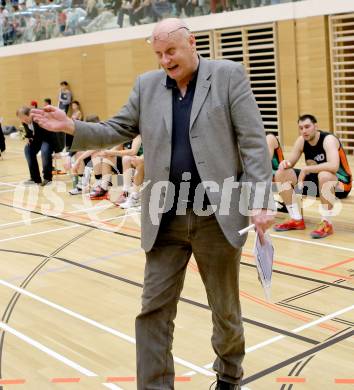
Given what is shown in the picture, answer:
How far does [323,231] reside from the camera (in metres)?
7.31

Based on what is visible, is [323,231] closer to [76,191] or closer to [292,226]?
[292,226]

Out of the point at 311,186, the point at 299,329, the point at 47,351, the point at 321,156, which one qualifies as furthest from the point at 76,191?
the point at 299,329

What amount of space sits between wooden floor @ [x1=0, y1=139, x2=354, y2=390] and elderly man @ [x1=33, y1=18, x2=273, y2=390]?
730 mm

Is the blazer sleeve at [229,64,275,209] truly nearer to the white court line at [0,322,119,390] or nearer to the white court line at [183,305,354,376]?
the white court line at [183,305,354,376]

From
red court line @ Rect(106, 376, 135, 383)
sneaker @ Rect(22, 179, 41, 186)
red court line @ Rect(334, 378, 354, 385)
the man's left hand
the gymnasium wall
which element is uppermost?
the gymnasium wall

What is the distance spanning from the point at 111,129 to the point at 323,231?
4.49 meters

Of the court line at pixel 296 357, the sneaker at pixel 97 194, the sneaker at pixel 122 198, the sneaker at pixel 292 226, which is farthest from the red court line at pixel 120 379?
the sneaker at pixel 97 194

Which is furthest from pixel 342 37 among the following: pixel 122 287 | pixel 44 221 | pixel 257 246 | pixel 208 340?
pixel 257 246

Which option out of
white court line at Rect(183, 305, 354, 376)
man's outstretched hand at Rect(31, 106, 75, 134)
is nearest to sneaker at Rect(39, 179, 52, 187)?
white court line at Rect(183, 305, 354, 376)

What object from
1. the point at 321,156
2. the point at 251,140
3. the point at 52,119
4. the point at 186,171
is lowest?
the point at 321,156

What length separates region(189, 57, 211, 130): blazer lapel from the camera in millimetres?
3143

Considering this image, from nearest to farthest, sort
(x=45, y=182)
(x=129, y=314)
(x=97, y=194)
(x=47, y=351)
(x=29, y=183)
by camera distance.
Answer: (x=47, y=351) < (x=129, y=314) < (x=97, y=194) < (x=45, y=182) < (x=29, y=183)

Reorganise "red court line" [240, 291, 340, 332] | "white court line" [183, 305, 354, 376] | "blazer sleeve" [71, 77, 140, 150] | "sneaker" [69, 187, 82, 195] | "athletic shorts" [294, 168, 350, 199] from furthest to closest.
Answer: "sneaker" [69, 187, 82, 195] → "athletic shorts" [294, 168, 350, 199] → "red court line" [240, 291, 340, 332] → "white court line" [183, 305, 354, 376] → "blazer sleeve" [71, 77, 140, 150]

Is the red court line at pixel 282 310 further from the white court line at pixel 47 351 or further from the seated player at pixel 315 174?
the seated player at pixel 315 174
